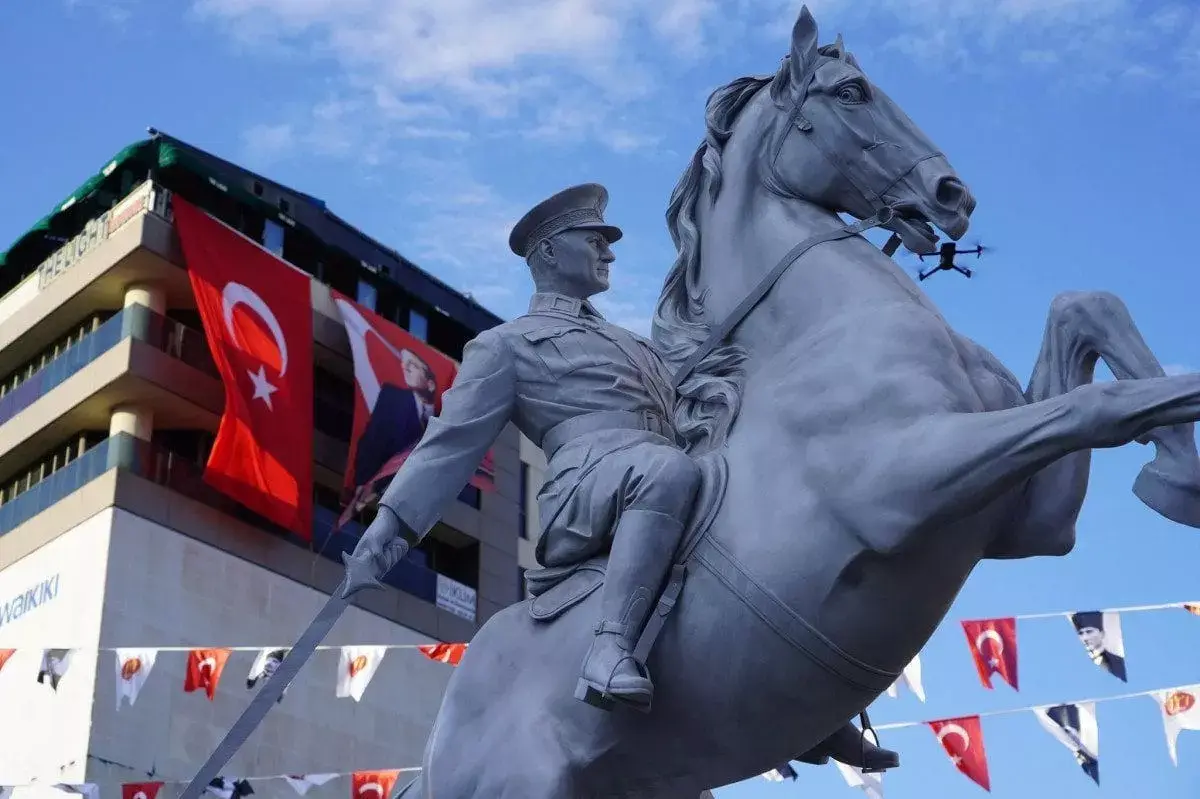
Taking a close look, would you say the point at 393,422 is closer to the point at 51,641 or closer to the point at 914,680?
the point at 51,641

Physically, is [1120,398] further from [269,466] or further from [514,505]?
[514,505]

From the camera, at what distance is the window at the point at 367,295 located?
122ft

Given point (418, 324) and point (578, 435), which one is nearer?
point (578, 435)

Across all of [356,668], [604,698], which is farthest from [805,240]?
[356,668]

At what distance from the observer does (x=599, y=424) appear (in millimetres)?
5586

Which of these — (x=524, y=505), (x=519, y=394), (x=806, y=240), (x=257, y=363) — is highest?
(x=257, y=363)

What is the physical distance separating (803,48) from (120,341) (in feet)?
90.8

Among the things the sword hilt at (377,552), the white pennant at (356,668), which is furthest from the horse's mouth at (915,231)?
the white pennant at (356,668)

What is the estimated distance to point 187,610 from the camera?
2992 centimetres

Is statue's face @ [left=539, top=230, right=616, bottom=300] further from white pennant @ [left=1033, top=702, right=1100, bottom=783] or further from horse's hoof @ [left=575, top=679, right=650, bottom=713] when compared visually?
white pennant @ [left=1033, top=702, right=1100, bottom=783]

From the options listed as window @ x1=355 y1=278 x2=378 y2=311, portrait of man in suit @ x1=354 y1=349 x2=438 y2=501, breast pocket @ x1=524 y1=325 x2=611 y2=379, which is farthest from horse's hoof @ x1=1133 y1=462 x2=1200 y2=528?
window @ x1=355 y1=278 x2=378 y2=311

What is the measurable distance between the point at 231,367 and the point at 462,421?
88.5 ft

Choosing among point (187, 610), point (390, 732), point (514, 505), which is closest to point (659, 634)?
point (187, 610)

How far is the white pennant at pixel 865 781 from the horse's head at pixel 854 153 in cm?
854
